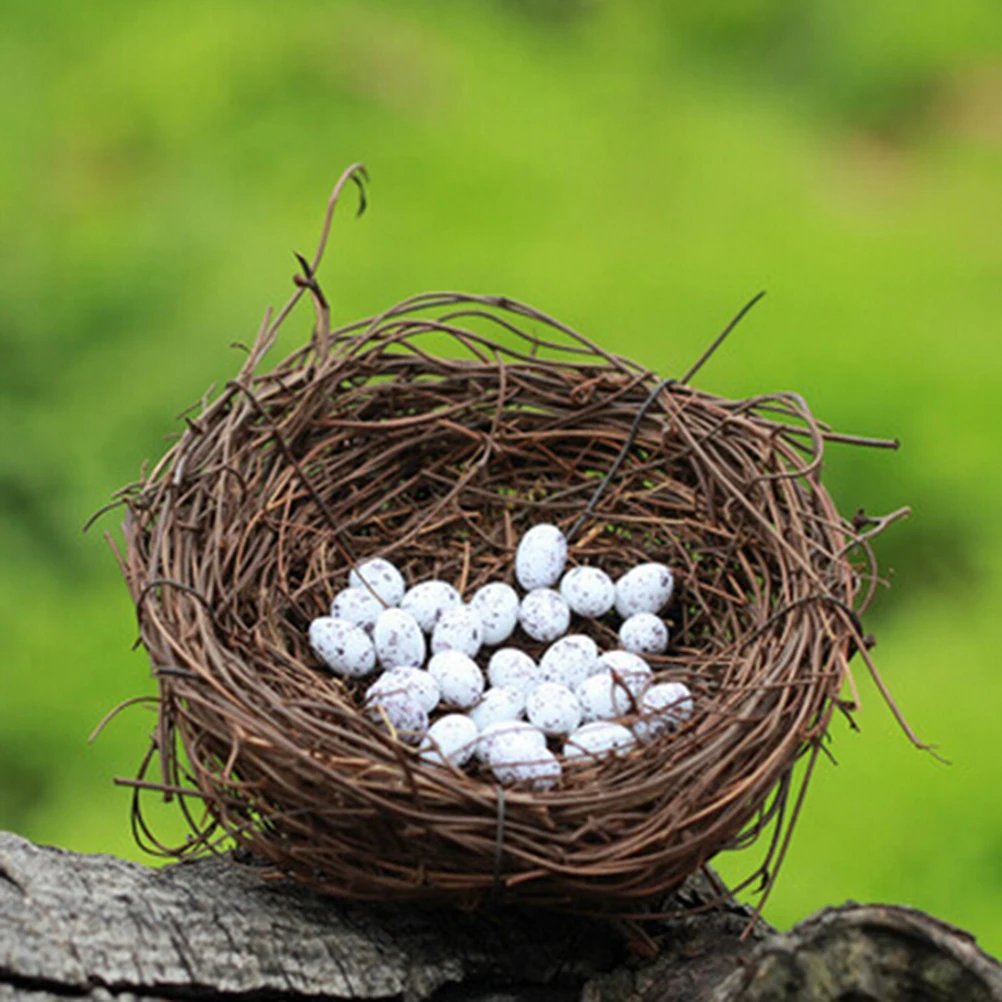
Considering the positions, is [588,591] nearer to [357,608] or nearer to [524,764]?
[357,608]

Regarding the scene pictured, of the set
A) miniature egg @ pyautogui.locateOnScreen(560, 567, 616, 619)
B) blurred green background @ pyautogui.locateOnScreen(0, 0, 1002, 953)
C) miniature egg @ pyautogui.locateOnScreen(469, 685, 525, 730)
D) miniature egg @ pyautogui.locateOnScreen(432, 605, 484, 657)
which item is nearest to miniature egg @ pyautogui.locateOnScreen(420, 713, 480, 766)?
miniature egg @ pyautogui.locateOnScreen(469, 685, 525, 730)

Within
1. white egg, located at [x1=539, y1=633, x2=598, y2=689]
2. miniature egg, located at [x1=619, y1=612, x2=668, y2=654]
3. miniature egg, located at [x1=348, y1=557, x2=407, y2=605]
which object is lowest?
miniature egg, located at [x1=348, y1=557, x2=407, y2=605]

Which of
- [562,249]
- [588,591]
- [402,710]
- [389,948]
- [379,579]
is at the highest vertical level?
[562,249]

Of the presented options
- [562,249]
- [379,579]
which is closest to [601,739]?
[379,579]

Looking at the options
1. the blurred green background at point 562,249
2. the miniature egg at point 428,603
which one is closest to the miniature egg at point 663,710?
the miniature egg at point 428,603

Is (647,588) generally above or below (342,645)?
above

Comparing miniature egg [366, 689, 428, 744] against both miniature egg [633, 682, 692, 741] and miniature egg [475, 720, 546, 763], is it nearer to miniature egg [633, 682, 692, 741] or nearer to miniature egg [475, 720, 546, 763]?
miniature egg [475, 720, 546, 763]

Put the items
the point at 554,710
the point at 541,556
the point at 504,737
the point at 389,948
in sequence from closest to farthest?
the point at 389,948 < the point at 504,737 < the point at 554,710 < the point at 541,556
